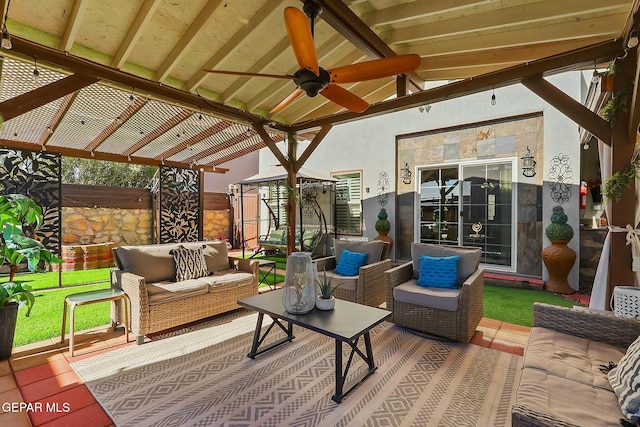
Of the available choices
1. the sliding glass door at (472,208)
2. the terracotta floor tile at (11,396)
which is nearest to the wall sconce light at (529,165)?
the sliding glass door at (472,208)

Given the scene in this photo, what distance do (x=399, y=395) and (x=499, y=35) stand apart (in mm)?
3617

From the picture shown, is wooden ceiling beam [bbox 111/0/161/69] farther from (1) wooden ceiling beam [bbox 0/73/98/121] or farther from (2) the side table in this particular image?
(2) the side table

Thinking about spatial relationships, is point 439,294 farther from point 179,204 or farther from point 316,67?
point 179,204

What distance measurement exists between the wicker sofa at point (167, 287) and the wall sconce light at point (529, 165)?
5028 millimetres

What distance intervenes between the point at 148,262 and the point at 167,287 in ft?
1.58

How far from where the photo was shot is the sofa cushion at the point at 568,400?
1388 millimetres

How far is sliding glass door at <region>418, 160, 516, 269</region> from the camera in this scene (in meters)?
5.80

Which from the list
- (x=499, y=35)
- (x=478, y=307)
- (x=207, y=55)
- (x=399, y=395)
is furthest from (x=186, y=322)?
(x=499, y=35)

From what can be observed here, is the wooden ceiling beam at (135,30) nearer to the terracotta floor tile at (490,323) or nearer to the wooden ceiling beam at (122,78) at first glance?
the wooden ceiling beam at (122,78)

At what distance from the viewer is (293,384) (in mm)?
2445

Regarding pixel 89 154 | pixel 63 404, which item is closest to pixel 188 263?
pixel 63 404

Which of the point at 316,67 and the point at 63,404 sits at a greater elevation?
the point at 316,67

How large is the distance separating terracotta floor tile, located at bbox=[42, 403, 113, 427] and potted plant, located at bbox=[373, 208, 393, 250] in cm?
578

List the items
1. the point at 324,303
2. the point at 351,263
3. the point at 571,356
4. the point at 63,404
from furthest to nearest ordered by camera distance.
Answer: the point at 351,263 → the point at 324,303 → the point at 63,404 → the point at 571,356
